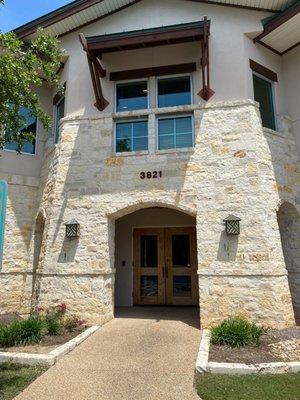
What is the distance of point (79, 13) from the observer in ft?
31.8

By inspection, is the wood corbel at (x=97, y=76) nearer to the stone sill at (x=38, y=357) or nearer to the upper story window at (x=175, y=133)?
the upper story window at (x=175, y=133)

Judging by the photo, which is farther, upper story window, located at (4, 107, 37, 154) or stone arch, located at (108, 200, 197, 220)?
upper story window, located at (4, 107, 37, 154)

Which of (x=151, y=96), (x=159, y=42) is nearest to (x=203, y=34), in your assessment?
(x=159, y=42)

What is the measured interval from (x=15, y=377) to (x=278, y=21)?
958cm

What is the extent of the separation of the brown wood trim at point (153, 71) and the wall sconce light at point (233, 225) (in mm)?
4188

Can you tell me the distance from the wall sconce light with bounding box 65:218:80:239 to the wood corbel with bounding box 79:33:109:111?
3228mm

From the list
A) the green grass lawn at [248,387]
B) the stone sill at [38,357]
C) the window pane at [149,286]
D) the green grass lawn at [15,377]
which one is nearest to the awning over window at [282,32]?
the window pane at [149,286]

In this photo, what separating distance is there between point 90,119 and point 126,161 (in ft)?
5.44

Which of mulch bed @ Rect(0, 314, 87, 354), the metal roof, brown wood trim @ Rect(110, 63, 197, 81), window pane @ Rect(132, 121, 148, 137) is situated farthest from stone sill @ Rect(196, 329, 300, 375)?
Answer: the metal roof

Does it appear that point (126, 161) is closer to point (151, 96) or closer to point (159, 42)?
point (151, 96)

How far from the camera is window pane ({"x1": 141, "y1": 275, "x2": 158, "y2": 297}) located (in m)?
10.4

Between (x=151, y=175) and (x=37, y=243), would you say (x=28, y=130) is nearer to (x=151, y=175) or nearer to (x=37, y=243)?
(x=37, y=243)

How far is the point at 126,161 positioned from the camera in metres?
8.72

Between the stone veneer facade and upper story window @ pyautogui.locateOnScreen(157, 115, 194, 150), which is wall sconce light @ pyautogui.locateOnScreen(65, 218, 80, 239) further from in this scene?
upper story window @ pyautogui.locateOnScreen(157, 115, 194, 150)
